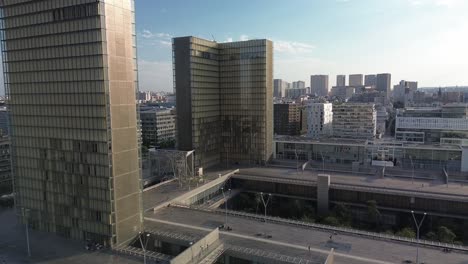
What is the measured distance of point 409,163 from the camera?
11444cm

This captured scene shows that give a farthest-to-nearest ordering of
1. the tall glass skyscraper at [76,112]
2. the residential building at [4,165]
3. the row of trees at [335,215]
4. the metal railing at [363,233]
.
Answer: the residential building at [4,165] < the row of trees at [335,215] < the tall glass skyscraper at [76,112] < the metal railing at [363,233]

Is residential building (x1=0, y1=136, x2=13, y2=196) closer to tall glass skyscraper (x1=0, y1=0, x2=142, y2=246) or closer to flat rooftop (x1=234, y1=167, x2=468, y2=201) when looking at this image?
tall glass skyscraper (x1=0, y1=0, x2=142, y2=246)

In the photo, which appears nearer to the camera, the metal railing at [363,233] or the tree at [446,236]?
the metal railing at [363,233]

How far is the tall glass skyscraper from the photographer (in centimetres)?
5269

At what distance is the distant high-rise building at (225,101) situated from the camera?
102 meters

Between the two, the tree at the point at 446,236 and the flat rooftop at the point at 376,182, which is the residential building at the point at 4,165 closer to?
the flat rooftop at the point at 376,182

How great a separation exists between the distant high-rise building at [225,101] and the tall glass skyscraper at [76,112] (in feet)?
151

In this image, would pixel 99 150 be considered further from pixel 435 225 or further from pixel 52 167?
pixel 435 225

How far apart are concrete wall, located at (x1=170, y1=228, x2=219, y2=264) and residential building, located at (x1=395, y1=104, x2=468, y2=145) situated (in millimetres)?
139321

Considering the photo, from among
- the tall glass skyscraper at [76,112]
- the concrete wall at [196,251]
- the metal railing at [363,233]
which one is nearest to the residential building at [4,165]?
the tall glass skyscraper at [76,112]

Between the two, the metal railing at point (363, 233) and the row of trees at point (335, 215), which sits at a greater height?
the metal railing at point (363, 233)

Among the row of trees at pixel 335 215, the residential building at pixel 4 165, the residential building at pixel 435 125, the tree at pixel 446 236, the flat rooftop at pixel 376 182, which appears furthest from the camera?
the residential building at pixel 435 125

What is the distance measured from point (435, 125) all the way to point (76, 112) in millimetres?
157256

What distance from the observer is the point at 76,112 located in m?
54.9
